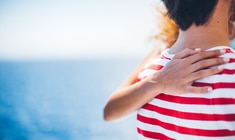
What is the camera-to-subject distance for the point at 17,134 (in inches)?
152

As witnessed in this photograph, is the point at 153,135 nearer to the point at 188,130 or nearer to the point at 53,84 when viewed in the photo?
the point at 188,130

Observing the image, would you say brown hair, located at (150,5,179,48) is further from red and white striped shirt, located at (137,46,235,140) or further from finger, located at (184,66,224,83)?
A: finger, located at (184,66,224,83)

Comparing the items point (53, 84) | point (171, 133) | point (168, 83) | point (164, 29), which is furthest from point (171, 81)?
point (53, 84)

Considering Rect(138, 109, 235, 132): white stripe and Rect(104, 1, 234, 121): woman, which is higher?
Rect(104, 1, 234, 121): woman

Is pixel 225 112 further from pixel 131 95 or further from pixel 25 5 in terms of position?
pixel 25 5

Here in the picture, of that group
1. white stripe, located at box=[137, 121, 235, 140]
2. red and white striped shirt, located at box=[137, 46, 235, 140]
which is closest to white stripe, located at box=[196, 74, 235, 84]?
red and white striped shirt, located at box=[137, 46, 235, 140]

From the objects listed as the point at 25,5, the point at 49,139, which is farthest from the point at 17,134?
the point at 25,5

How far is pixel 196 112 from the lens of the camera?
0.67 m

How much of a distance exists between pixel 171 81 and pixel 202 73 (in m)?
0.08

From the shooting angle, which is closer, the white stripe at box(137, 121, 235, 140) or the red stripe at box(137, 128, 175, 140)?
the white stripe at box(137, 121, 235, 140)

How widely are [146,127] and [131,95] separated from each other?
0.26 feet

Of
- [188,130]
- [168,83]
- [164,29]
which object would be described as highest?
[164,29]

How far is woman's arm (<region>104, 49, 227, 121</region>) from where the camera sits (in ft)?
2.18

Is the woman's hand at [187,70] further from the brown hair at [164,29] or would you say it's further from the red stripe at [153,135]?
the brown hair at [164,29]
